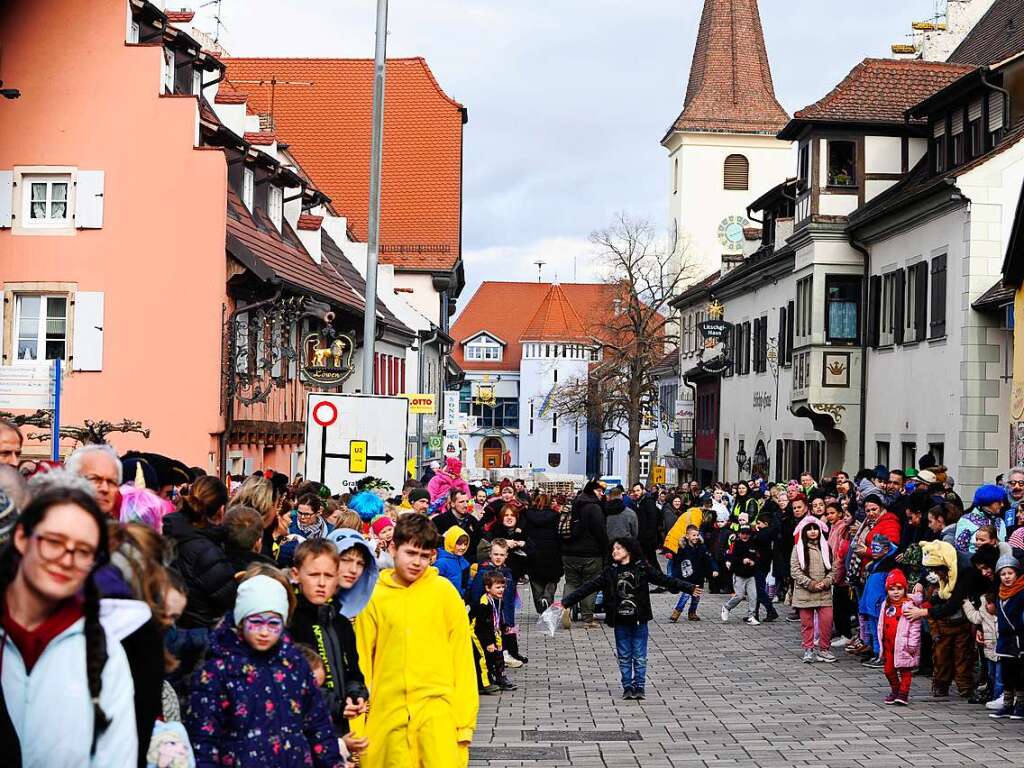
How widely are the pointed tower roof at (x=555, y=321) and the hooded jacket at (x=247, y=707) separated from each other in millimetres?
142187

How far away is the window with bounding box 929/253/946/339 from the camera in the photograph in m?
31.5

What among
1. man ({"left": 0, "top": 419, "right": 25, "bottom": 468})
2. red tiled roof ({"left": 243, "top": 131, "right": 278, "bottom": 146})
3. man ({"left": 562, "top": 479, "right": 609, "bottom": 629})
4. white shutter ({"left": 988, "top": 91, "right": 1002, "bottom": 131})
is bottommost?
man ({"left": 562, "top": 479, "right": 609, "bottom": 629})

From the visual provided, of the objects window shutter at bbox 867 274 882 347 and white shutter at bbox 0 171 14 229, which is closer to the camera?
white shutter at bbox 0 171 14 229

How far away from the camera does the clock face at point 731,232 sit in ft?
270

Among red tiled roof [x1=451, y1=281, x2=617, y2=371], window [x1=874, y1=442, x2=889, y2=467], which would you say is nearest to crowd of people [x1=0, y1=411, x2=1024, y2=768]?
window [x1=874, y1=442, x2=889, y2=467]

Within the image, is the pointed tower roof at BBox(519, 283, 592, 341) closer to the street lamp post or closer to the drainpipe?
the drainpipe

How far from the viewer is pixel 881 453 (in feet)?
121

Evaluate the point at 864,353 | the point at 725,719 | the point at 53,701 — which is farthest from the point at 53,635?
the point at 864,353

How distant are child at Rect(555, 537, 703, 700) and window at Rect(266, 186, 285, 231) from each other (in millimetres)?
21650

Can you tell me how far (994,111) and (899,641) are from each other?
1769 cm

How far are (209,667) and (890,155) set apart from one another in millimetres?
33569

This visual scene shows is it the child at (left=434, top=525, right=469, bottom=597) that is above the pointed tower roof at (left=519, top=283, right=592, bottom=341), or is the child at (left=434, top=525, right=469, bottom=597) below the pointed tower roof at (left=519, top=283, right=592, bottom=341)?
below

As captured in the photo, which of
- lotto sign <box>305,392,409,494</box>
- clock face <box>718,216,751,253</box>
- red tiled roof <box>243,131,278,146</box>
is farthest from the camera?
clock face <box>718,216,751,253</box>

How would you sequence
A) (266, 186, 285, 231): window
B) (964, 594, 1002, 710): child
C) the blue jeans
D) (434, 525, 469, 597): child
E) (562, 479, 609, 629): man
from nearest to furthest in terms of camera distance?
1. (434, 525, 469, 597): child
2. (964, 594, 1002, 710): child
3. the blue jeans
4. (562, 479, 609, 629): man
5. (266, 186, 285, 231): window
